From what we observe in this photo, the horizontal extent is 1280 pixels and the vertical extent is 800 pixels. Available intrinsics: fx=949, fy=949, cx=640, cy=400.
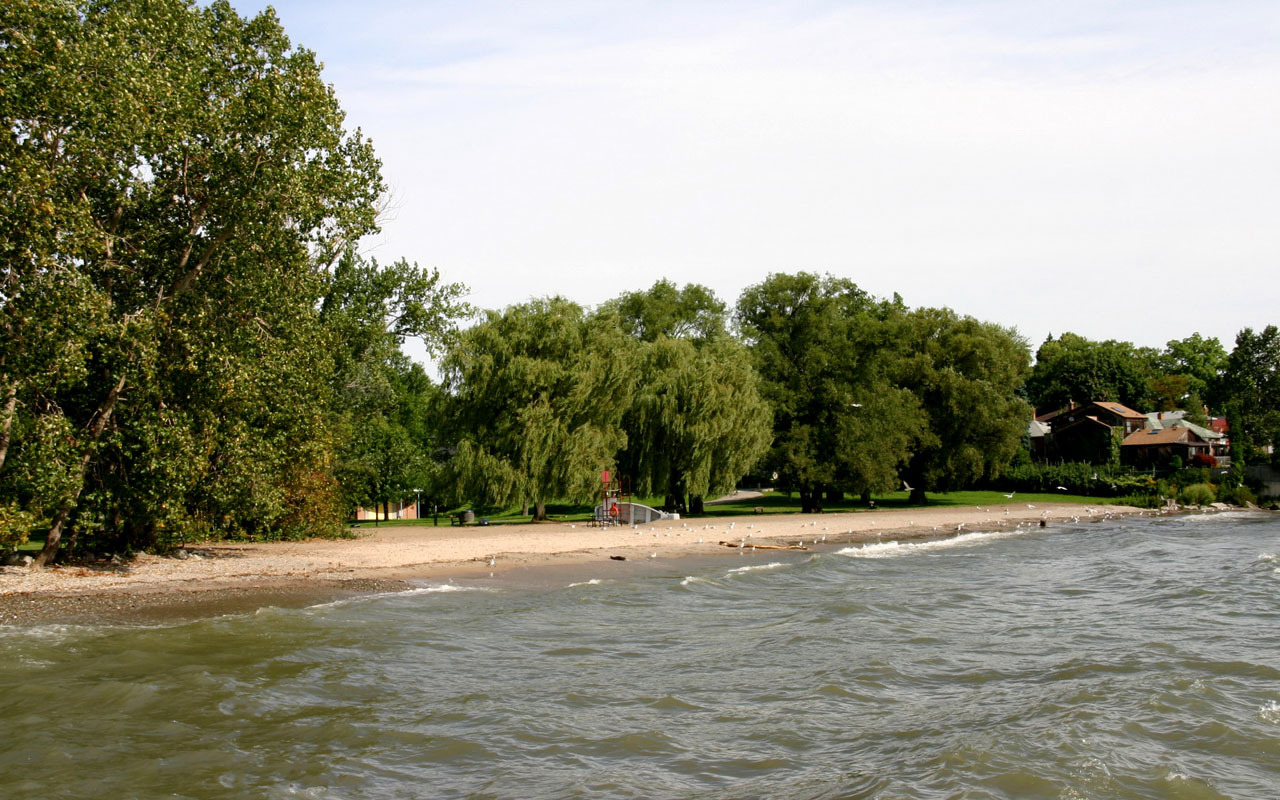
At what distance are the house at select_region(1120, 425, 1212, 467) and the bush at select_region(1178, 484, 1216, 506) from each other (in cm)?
1596

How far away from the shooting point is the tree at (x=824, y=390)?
46.1 meters

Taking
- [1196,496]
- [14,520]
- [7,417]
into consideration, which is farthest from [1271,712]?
[1196,496]

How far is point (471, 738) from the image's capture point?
11.1m

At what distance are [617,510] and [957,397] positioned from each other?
2376 cm

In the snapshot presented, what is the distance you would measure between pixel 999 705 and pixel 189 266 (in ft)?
64.8

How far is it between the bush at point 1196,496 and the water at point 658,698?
37.6 meters

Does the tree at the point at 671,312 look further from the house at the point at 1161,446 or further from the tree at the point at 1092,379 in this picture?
the tree at the point at 1092,379

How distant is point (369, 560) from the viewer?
25.4 meters

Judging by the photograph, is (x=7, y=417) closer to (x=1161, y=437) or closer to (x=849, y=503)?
(x=849, y=503)

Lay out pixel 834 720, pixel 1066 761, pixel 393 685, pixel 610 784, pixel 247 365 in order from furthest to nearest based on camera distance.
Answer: pixel 247 365, pixel 393 685, pixel 834 720, pixel 1066 761, pixel 610 784

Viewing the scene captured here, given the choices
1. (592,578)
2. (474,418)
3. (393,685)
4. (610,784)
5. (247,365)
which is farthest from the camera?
(474,418)

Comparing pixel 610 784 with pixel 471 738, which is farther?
pixel 471 738

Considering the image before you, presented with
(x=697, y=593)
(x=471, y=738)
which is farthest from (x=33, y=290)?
(x=697, y=593)

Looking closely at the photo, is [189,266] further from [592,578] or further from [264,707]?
[264,707]
